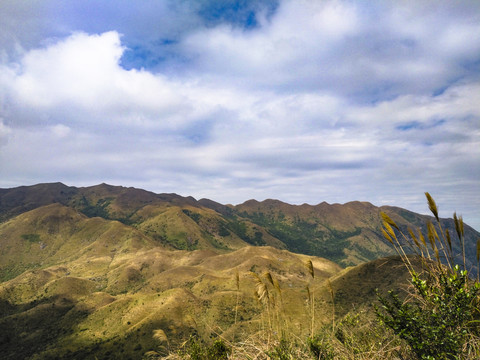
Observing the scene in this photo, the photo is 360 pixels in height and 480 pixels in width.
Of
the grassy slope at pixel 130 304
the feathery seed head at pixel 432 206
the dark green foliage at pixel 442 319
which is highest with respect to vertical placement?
the feathery seed head at pixel 432 206

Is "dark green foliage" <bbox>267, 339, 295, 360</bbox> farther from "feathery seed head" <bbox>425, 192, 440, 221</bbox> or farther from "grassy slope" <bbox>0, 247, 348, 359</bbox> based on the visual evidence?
"grassy slope" <bbox>0, 247, 348, 359</bbox>

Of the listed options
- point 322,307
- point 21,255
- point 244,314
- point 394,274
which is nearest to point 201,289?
point 244,314

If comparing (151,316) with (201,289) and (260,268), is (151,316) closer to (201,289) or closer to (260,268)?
(201,289)

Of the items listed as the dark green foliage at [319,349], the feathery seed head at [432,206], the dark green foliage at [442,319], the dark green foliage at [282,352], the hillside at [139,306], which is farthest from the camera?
the hillside at [139,306]

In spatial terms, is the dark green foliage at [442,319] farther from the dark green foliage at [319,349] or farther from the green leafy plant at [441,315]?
Result: the dark green foliage at [319,349]

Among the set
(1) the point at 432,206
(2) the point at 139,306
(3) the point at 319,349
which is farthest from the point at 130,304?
(1) the point at 432,206

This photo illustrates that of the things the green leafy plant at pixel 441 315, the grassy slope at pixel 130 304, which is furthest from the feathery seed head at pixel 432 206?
the grassy slope at pixel 130 304

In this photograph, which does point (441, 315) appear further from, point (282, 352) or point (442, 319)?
point (282, 352)

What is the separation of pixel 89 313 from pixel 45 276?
226 ft

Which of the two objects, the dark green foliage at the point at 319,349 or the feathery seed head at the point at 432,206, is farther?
the dark green foliage at the point at 319,349

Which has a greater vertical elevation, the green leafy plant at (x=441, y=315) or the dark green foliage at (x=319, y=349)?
the green leafy plant at (x=441, y=315)

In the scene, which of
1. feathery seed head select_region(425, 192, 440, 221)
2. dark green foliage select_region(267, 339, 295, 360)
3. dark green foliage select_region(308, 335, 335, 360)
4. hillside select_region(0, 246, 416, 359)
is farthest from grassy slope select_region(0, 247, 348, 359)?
feathery seed head select_region(425, 192, 440, 221)

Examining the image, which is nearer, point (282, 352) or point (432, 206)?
point (432, 206)

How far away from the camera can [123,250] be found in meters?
194
